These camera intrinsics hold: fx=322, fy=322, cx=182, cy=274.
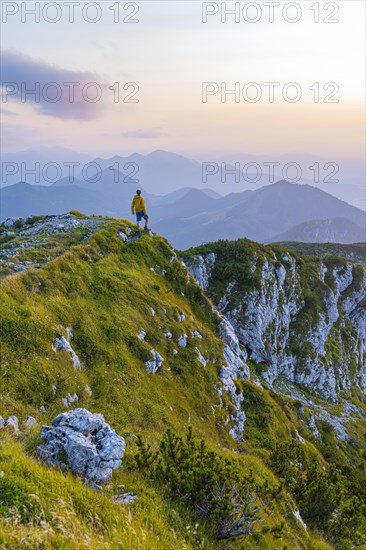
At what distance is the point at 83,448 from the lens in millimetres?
8758

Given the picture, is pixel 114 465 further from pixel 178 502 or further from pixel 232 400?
pixel 232 400

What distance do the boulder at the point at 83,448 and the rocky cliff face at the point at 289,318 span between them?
50855mm

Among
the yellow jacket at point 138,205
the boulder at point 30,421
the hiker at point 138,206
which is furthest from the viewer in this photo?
the yellow jacket at point 138,205

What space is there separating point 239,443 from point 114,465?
63.5ft

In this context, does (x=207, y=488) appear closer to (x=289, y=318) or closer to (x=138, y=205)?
(x=138, y=205)

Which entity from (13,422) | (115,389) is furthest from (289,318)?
(13,422)

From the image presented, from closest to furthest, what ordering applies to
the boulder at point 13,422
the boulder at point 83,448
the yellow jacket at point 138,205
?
the boulder at point 83,448
the boulder at point 13,422
the yellow jacket at point 138,205

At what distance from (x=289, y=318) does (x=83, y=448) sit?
7179 centimetres

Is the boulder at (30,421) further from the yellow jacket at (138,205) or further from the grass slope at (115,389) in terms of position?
the yellow jacket at (138,205)

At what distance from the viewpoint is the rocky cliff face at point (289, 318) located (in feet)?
200

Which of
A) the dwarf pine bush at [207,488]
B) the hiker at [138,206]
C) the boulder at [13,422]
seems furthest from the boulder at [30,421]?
the hiker at [138,206]

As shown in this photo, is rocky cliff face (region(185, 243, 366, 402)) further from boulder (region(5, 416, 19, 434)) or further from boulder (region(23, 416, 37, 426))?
boulder (region(5, 416, 19, 434))

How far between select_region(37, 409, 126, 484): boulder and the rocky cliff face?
50.9 m

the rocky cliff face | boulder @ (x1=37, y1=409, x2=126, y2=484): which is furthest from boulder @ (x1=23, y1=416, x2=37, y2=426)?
the rocky cliff face
